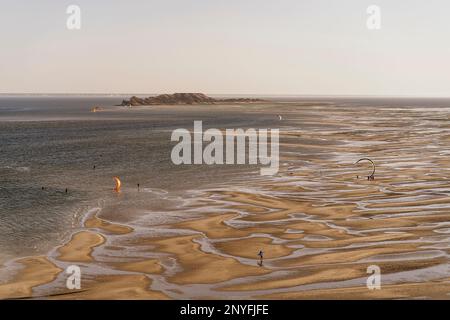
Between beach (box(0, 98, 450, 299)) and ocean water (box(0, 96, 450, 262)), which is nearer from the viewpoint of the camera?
beach (box(0, 98, 450, 299))

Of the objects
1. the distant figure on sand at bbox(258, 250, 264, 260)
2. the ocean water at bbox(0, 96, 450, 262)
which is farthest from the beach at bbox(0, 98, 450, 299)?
the ocean water at bbox(0, 96, 450, 262)

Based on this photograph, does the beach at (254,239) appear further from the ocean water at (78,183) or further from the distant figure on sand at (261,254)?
the ocean water at (78,183)

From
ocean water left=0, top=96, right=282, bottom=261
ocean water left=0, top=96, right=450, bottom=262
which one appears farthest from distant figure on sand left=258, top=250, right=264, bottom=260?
ocean water left=0, top=96, right=282, bottom=261

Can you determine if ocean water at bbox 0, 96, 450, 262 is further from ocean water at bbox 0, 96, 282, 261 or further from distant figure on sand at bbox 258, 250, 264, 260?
distant figure on sand at bbox 258, 250, 264, 260

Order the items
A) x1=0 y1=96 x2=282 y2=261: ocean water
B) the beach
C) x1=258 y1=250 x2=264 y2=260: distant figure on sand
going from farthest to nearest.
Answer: x1=0 y1=96 x2=282 y2=261: ocean water
x1=258 y1=250 x2=264 y2=260: distant figure on sand
the beach

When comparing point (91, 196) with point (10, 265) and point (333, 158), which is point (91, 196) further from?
point (333, 158)

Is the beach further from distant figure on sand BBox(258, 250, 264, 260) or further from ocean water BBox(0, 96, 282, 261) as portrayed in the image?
ocean water BBox(0, 96, 282, 261)

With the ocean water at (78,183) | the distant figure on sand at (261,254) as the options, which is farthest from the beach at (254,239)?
the ocean water at (78,183)

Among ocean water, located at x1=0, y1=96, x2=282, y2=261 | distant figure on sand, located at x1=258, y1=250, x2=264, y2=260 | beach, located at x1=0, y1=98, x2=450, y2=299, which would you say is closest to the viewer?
beach, located at x1=0, y1=98, x2=450, y2=299
